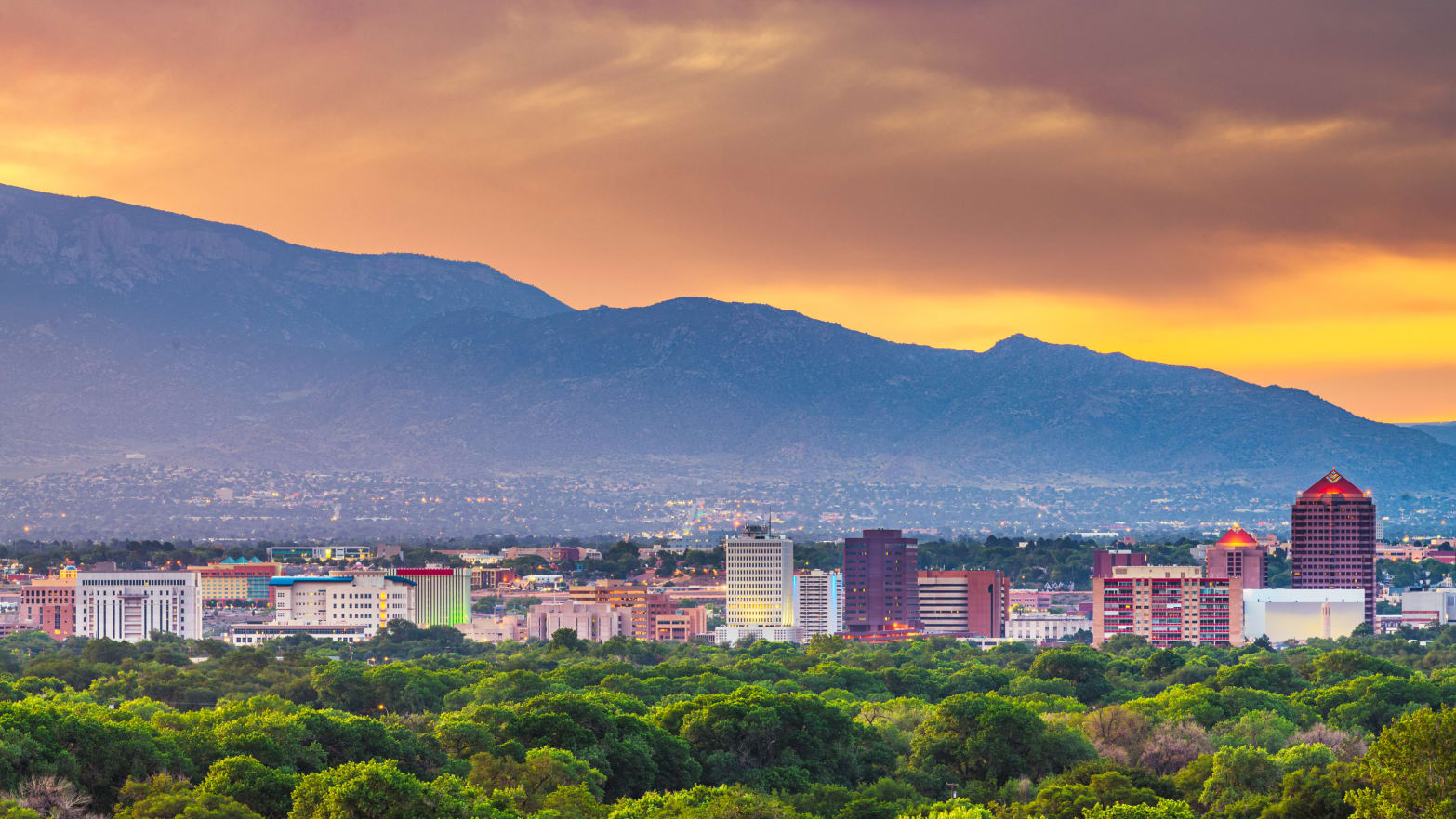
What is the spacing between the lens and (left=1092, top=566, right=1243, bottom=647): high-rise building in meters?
180

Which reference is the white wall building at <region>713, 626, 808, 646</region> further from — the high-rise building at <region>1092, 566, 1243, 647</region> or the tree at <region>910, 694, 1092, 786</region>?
the tree at <region>910, 694, 1092, 786</region>

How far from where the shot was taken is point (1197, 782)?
6303 centimetres

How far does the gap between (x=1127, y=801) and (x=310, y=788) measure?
849 inches

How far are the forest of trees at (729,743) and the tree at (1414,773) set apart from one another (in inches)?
2.5

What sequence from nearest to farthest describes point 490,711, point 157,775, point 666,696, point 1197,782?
point 157,775
point 1197,782
point 490,711
point 666,696

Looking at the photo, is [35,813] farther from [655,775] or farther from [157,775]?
[655,775]

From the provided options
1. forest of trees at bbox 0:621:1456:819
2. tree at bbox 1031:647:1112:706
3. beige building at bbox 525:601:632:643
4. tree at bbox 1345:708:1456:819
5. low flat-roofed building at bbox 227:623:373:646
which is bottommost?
low flat-roofed building at bbox 227:623:373:646

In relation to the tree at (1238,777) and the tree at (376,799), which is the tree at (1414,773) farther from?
the tree at (376,799)

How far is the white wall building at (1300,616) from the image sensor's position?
183875 millimetres

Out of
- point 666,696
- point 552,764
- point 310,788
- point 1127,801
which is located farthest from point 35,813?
point 666,696

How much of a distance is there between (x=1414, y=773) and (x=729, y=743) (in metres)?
29.3

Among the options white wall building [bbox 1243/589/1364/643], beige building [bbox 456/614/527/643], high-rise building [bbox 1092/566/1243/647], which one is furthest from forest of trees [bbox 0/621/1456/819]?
beige building [bbox 456/614/527/643]

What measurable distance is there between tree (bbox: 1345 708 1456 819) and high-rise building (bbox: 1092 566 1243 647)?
13243cm

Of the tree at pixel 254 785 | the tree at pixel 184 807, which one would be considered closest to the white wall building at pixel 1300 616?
the tree at pixel 254 785
